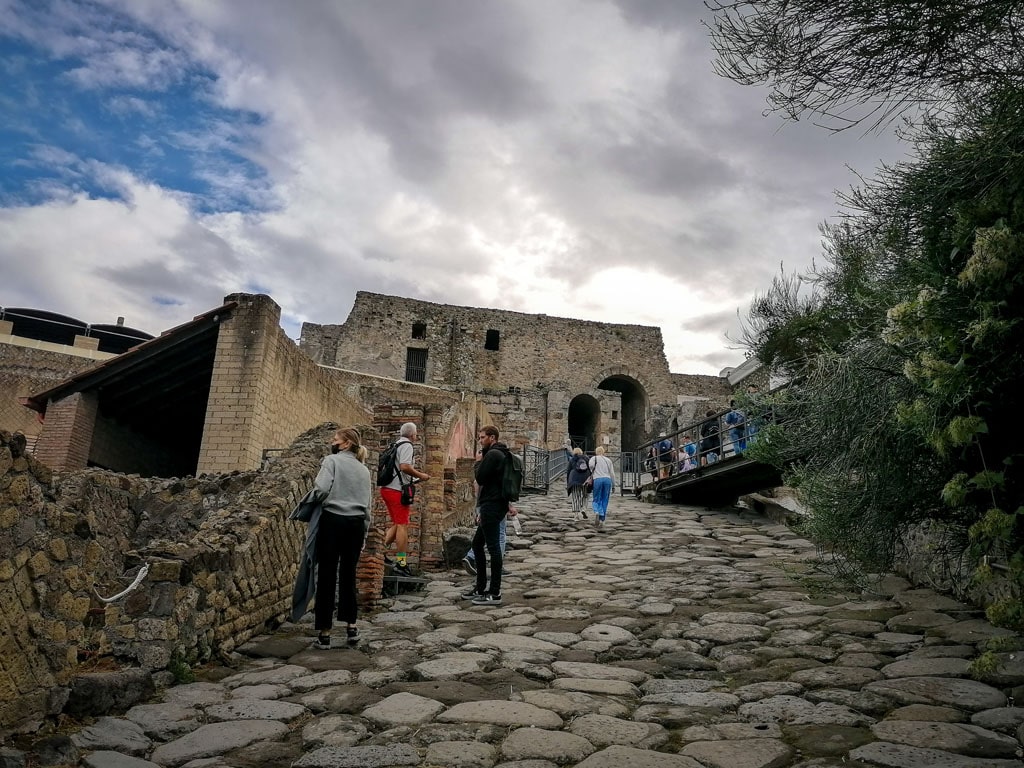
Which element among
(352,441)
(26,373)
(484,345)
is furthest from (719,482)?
(484,345)

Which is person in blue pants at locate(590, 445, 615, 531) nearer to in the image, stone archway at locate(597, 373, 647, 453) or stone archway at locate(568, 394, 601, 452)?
stone archway at locate(568, 394, 601, 452)

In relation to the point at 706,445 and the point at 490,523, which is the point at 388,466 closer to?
the point at 490,523

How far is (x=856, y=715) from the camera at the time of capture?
3.44 meters

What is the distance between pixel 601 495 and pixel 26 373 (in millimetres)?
19287

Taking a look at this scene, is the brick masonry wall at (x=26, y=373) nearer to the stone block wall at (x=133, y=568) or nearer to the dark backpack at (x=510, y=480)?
the stone block wall at (x=133, y=568)

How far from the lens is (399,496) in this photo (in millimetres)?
6934

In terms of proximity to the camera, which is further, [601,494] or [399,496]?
[601,494]

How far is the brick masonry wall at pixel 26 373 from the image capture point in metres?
20.0

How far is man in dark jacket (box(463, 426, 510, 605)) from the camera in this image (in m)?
6.51

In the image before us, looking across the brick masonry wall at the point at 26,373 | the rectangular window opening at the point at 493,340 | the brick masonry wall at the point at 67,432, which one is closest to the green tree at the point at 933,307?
the brick masonry wall at the point at 67,432

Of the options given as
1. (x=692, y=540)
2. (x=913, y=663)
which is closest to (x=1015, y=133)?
(x=913, y=663)

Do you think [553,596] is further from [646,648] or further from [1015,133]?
[1015,133]

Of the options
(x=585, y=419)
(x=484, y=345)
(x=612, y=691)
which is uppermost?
(x=484, y=345)

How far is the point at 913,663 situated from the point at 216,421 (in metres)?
9.69
